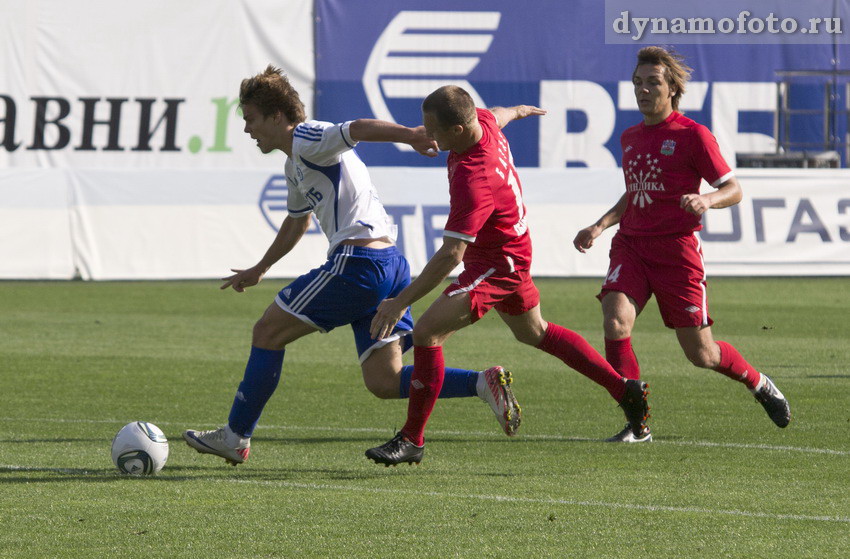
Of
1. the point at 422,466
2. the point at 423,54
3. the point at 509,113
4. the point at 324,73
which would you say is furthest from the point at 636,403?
the point at 423,54

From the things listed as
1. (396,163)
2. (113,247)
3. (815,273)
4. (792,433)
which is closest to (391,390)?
(792,433)

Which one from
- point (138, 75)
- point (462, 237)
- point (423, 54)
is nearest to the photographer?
point (462, 237)

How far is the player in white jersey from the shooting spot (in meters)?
6.28

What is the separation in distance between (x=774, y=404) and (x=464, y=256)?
211 cm

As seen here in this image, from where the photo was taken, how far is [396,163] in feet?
79.6

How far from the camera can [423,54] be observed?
80.8ft

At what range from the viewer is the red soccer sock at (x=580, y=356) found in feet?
22.8

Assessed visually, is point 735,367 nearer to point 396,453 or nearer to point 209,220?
point 396,453

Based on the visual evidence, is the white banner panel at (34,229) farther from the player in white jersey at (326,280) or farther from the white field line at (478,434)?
the player in white jersey at (326,280)

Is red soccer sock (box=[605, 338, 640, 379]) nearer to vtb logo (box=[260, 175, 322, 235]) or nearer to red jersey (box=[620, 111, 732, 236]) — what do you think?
red jersey (box=[620, 111, 732, 236])

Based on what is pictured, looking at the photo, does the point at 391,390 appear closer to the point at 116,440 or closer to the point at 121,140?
the point at 116,440

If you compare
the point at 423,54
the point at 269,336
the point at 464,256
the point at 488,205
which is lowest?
the point at 269,336

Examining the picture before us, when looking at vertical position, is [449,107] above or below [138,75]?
below

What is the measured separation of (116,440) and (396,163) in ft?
60.0
